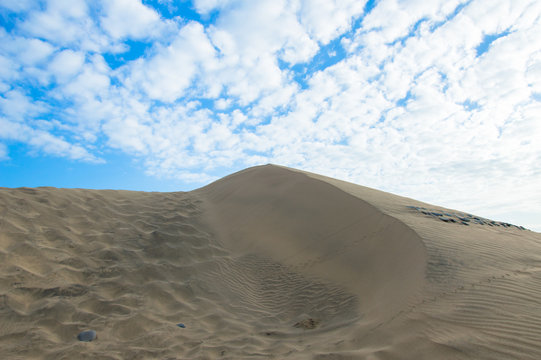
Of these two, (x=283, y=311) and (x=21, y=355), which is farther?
(x=283, y=311)

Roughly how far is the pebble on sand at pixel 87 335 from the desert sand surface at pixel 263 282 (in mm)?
88

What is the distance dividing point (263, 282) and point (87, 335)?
10.8 feet

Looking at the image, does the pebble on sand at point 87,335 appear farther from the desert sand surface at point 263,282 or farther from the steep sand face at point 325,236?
the steep sand face at point 325,236

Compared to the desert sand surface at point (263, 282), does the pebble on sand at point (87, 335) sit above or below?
below

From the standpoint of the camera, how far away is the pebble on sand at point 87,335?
346cm

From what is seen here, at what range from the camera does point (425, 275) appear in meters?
4.18

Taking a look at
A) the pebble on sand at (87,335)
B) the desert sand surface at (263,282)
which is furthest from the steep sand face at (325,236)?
the pebble on sand at (87,335)

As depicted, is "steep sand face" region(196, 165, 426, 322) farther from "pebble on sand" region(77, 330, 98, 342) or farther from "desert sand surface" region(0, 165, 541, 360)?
"pebble on sand" region(77, 330, 98, 342)

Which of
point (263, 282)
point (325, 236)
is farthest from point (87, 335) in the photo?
point (325, 236)

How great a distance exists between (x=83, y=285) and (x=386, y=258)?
528cm

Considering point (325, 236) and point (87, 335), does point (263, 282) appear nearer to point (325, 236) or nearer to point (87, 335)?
point (325, 236)

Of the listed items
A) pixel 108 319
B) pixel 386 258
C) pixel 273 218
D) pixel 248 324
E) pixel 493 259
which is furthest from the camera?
pixel 273 218

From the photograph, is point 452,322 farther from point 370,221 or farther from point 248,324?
point 370,221

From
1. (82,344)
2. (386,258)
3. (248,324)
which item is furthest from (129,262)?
(386,258)
